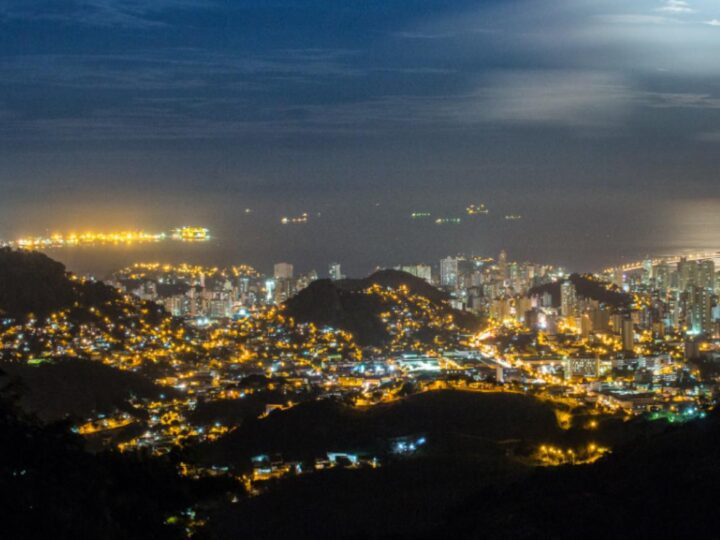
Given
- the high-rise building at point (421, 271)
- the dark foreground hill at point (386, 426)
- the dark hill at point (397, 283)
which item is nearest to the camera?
the dark foreground hill at point (386, 426)

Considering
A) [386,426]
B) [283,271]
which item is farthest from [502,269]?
[386,426]

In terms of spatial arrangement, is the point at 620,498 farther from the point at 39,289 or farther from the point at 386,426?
the point at 39,289

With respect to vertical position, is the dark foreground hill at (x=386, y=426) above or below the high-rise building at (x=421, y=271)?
above

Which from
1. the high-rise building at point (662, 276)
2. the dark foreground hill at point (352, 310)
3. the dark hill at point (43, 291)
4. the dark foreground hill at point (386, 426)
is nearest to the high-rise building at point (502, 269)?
the high-rise building at point (662, 276)

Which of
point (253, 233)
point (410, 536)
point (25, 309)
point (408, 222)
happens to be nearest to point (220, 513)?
point (410, 536)

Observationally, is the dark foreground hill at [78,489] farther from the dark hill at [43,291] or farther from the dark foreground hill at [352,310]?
the dark foreground hill at [352,310]

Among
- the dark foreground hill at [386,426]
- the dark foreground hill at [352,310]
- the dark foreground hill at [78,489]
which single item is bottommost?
the dark foreground hill at [352,310]
